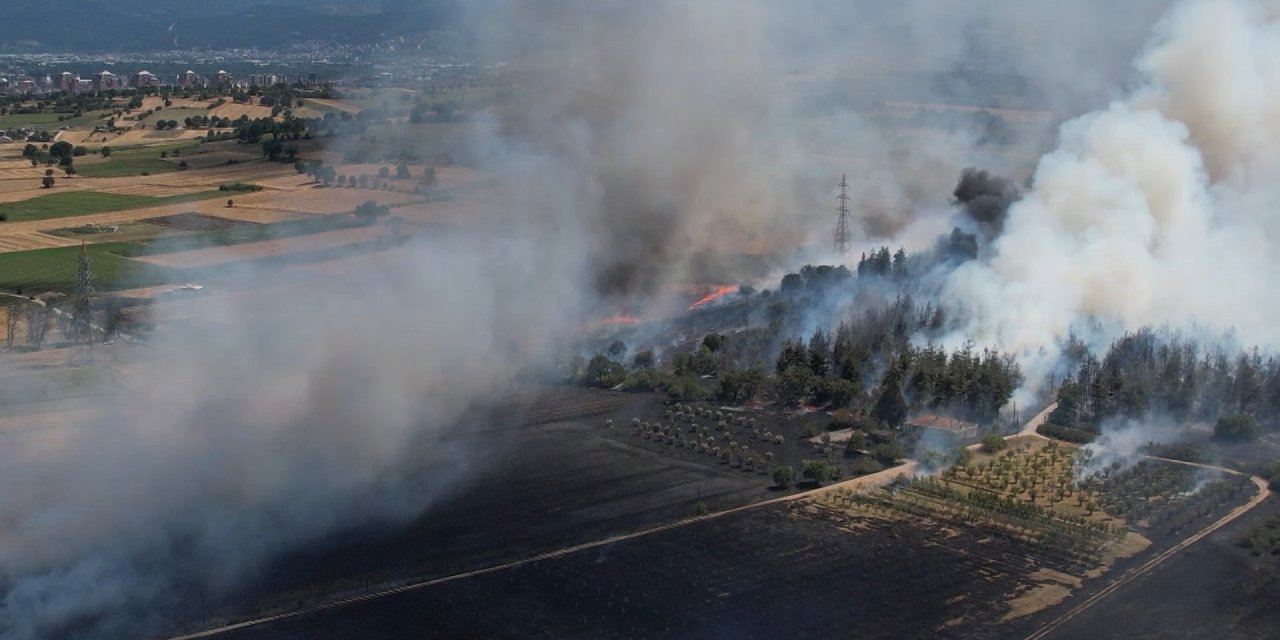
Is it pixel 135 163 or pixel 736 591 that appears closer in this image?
pixel 736 591

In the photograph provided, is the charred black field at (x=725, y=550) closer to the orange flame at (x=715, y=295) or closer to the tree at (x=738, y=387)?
the tree at (x=738, y=387)

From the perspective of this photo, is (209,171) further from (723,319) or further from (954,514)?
(954,514)

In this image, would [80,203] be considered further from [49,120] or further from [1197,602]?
[1197,602]

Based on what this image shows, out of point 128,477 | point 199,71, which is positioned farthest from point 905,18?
point 199,71

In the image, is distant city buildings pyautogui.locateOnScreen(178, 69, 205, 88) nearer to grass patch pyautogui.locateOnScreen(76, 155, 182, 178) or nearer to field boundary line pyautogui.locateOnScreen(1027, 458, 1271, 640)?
grass patch pyautogui.locateOnScreen(76, 155, 182, 178)

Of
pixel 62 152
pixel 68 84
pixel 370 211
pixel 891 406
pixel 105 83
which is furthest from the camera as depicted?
pixel 68 84

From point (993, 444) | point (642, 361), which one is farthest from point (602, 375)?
point (993, 444)

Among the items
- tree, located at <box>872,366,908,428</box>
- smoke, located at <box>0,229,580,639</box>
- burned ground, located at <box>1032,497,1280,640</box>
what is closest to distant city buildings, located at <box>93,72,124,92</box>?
smoke, located at <box>0,229,580,639</box>
